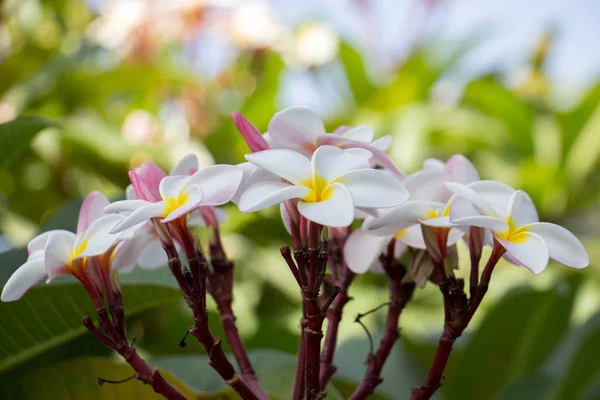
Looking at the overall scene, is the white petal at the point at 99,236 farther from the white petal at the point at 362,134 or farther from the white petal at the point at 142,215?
the white petal at the point at 362,134

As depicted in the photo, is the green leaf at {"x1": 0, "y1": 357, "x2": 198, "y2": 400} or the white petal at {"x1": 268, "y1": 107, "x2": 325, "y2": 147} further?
the green leaf at {"x1": 0, "y1": 357, "x2": 198, "y2": 400}

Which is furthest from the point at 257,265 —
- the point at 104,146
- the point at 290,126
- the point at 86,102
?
the point at 290,126

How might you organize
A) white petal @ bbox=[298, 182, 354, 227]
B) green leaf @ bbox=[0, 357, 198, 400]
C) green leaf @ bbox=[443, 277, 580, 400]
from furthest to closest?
1. green leaf @ bbox=[443, 277, 580, 400]
2. green leaf @ bbox=[0, 357, 198, 400]
3. white petal @ bbox=[298, 182, 354, 227]

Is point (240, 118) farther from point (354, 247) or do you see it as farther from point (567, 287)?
point (567, 287)

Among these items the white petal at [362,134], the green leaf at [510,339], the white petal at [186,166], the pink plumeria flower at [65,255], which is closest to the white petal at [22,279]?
the pink plumeria flower at [65,255]

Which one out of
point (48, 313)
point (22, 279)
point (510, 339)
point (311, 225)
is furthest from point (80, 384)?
point (510, 339)

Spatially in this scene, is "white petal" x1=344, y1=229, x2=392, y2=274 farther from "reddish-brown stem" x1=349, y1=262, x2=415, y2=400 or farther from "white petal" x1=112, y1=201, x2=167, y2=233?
"white petal" x1=112, y1=201, x2=167, y2=233

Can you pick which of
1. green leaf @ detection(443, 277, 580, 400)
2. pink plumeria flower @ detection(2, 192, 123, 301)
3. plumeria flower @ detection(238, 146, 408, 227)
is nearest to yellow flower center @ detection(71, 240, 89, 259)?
pink plumeria flower @ detection(2, 192, 123, 301)
